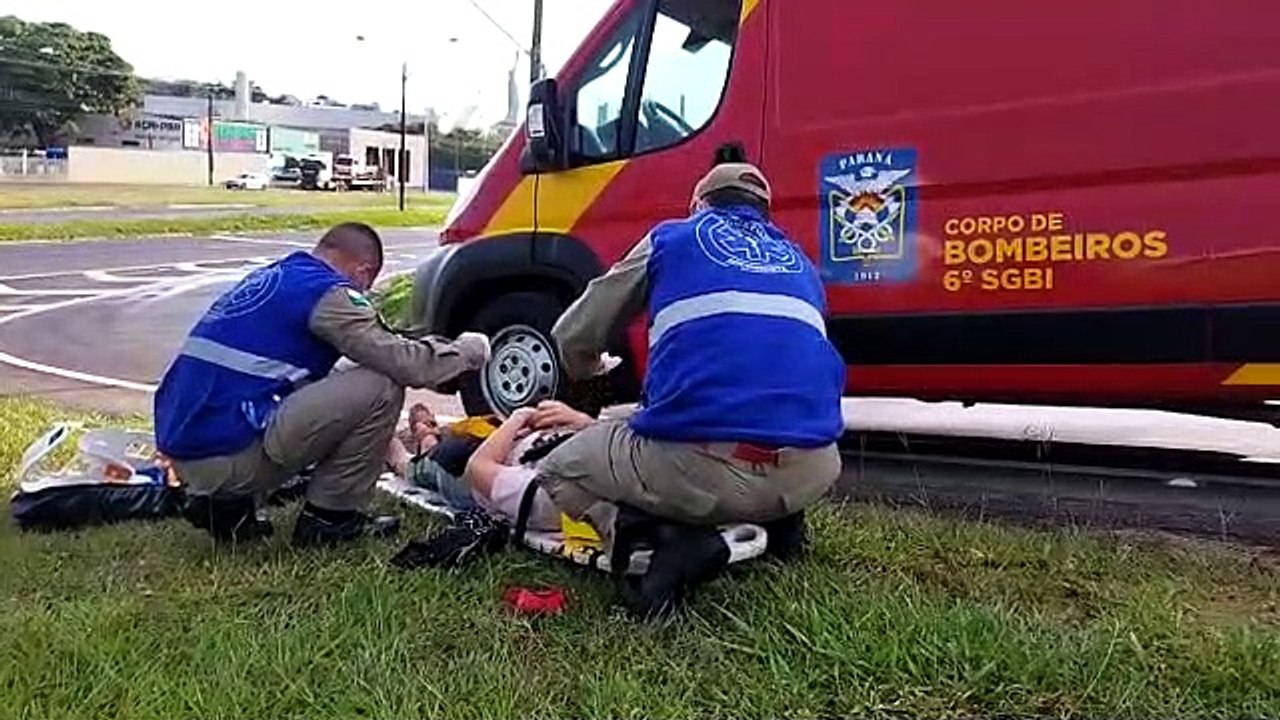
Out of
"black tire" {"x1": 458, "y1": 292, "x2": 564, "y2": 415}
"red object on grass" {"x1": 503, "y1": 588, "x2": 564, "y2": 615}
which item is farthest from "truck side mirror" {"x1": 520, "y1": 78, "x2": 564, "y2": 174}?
"red object on grass" {"x1": 503, "y1": 588, "x2": 564, "y2": 615}

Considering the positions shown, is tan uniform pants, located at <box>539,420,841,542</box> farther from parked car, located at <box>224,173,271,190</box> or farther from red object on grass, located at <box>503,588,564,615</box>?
parked car, located at <box>224,173,271,190</box>

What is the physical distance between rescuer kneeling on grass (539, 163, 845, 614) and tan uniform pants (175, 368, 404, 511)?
100 centimetres

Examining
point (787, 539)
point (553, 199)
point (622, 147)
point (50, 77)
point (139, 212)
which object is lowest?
point (787, 539)

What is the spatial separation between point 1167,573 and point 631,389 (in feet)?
9.00

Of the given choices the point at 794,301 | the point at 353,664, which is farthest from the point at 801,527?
the point at 353,664

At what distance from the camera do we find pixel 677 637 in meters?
3.47

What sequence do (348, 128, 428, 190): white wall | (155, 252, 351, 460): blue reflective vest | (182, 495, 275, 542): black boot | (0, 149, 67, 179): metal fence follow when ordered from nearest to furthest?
1. (155, 252, 351, 460): blue reflective vest
2. (182, 495, 275, 542): black boot
3. (0, 149, 67, 179): metal fence
4. (348, 128, 428, 190): white wall

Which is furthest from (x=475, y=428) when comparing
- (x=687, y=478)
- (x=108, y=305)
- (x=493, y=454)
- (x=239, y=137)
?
(x=239, y=137)

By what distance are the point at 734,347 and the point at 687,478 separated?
14.4 inches

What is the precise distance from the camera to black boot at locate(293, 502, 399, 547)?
446 centimetres

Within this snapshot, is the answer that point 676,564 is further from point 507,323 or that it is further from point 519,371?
point 507,323

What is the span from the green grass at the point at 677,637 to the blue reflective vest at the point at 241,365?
43 centimetres

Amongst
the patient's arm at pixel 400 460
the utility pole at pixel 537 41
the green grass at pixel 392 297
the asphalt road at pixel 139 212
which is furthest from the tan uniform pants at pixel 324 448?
the asphalt road at pixel 139 212

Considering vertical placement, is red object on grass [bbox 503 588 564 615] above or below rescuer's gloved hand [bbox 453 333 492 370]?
below
